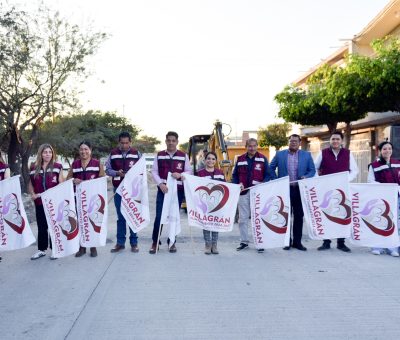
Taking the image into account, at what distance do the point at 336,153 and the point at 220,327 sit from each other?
445cm

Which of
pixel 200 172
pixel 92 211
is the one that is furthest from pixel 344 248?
pixel 92 211

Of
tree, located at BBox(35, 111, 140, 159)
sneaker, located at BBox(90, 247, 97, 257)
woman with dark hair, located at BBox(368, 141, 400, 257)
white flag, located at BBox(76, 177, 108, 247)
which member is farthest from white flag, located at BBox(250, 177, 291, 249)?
tree, located at BBox(35, 111, 140, 159)

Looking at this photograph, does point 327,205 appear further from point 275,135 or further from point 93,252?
point 275,135

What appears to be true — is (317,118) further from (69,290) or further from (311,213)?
(69,290)

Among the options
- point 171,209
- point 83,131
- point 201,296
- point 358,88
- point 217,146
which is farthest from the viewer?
point 83,131

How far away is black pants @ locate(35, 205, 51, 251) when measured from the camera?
6.66 m

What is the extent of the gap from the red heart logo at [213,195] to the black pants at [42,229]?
2.43 metres

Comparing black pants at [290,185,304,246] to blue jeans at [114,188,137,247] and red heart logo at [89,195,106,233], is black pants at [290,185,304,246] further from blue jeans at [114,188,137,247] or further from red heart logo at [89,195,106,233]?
red heart logo at [89,195,106,233]

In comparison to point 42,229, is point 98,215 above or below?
above

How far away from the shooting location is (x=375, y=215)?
23.1 ft

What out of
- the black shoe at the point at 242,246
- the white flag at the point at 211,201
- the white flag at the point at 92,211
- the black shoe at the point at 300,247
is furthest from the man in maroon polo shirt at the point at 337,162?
the white flag at the point at 92,211

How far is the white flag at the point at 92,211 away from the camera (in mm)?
6680

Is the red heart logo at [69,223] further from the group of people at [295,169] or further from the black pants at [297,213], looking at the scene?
the black pants at [297,213]

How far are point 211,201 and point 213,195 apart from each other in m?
0.10
